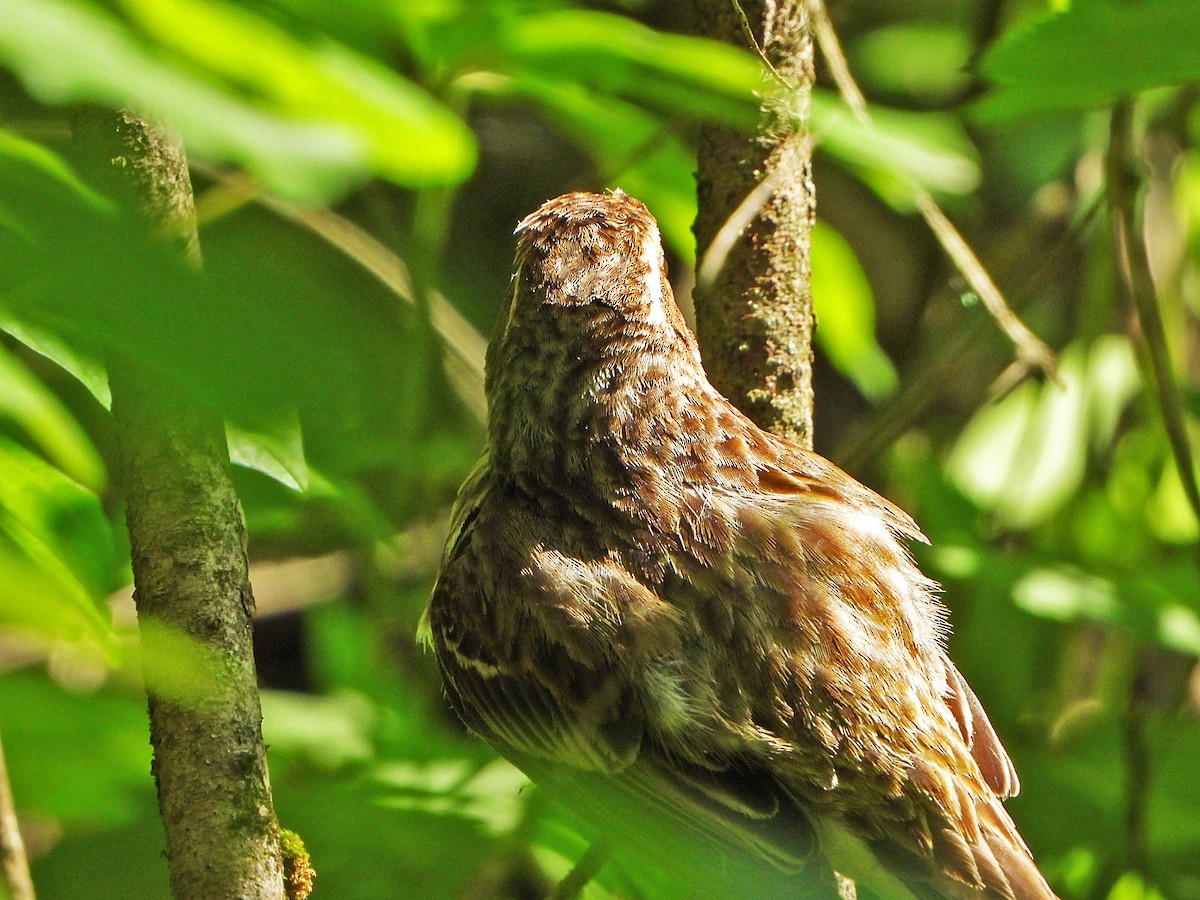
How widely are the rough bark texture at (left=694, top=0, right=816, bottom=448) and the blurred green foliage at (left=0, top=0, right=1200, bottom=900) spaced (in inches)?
3.6

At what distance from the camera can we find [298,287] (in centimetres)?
77

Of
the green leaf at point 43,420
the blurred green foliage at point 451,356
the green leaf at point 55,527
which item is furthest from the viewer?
the green leaf at point 43,420

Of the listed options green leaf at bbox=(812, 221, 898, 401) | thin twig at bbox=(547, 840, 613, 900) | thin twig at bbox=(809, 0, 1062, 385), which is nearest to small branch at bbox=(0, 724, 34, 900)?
thin twig at bbox=(547, 840, 613, 900)

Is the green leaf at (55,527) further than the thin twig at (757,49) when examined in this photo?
No

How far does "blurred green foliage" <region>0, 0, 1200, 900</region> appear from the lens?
0.88 meters

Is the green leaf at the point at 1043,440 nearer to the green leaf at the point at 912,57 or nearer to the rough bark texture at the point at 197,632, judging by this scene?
the green leaf at the point at 912,57

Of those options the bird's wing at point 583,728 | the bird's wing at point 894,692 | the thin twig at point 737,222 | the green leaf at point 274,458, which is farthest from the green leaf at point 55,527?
the bird's wing at point 894,692

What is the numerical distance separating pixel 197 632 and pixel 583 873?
0.97 metres

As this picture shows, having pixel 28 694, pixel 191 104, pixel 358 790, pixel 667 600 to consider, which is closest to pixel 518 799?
pixel 358 790

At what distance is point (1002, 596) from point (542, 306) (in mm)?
2130

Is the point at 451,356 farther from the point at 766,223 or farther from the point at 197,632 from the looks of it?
the point at 197,632

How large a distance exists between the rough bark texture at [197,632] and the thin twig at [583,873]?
0.69 meters

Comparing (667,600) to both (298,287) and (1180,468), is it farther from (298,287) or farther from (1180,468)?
(298,287)

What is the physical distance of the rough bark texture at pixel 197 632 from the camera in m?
1.88
